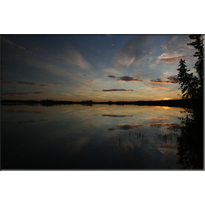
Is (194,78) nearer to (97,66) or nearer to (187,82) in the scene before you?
(187,82)

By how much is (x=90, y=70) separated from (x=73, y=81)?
3.26 metres

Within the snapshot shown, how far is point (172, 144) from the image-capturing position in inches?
313

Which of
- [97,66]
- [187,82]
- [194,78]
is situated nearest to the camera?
[194,78]

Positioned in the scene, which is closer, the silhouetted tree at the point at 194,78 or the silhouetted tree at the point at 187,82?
the silhouetted tree at the point at 194,78

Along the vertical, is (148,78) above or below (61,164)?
above

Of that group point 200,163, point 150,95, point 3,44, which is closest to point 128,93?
point 150,95

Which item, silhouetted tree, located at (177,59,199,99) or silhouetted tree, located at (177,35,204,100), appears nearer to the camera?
silhouetted tree, located at (177,35,204,100)

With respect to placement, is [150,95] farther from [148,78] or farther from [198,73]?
[198,73]

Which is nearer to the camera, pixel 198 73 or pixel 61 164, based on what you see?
pixel 61 164

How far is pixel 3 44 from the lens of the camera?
6512 mm

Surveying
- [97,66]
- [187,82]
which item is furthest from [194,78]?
[97,66]
